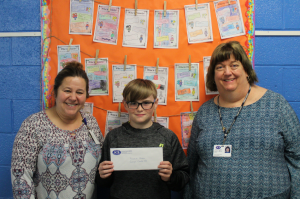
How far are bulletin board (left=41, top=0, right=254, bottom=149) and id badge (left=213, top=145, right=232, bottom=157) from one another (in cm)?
43

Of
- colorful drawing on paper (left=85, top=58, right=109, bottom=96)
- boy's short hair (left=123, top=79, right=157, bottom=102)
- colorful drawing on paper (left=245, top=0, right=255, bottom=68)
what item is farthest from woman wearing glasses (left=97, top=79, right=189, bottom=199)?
colorful drawing on paper (left=245, top=0, right=255, bottom=68)

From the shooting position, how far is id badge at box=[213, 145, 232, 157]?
4.29 feet

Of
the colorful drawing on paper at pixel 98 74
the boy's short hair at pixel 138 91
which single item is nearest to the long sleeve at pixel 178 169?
the boy's short hair at pixel 138 91

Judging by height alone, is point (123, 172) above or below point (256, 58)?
below

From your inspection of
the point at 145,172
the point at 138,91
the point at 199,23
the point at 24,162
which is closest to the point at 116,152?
the point at 145,172

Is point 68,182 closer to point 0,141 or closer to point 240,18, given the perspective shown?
point 0,141

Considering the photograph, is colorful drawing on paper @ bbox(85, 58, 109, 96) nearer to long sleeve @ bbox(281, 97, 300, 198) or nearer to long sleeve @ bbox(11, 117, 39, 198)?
long sleeve @ bbox(11, 117, 39, 198)

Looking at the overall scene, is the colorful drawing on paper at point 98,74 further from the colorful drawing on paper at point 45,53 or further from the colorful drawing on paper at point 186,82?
the colorful drawing on paper at point 186,82

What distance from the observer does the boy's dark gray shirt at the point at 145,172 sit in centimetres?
133

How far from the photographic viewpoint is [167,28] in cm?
170

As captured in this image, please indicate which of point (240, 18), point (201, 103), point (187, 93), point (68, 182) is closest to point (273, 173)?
point (201, 103)

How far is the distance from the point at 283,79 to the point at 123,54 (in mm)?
1401

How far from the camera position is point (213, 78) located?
154cm

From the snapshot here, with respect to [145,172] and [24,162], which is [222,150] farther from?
[24,162]
